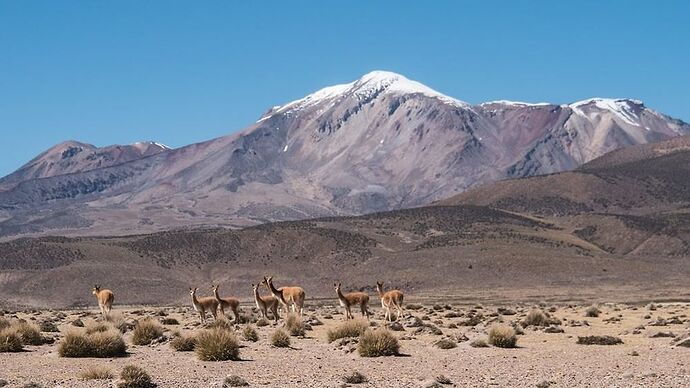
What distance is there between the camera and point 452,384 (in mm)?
20688

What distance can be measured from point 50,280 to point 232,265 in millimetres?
25991

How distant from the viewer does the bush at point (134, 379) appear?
19.0 meters

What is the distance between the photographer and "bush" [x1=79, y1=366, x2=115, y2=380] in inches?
811

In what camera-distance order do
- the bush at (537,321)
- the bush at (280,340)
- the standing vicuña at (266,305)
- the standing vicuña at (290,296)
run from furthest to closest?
the standing vicuña at (290,296) → the bush at (537,321) → the standing vicuña at (266,305) → the bush at (280,340)

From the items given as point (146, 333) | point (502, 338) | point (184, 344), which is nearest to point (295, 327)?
point (146, 333)

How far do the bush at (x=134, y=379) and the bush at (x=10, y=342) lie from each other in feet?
28.1

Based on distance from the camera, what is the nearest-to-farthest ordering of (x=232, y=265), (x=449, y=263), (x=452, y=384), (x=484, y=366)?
(x=452, y=384) < (x=484, y=366) < (x=449, y=263) < (x=232, y=265)

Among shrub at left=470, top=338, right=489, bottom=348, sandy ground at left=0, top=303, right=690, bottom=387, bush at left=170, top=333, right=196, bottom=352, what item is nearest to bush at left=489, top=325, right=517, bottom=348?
shrub at left=470, top=338, right=489, bottom=348

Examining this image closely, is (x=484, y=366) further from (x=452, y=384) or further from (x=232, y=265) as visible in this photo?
(x=232, y=265)

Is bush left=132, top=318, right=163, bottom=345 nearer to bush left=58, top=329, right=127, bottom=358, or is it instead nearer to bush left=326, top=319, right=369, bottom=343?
bush left=58, top=329, right=127, bottom=358

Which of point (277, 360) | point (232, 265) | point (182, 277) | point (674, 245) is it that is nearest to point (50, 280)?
point (182, 277)

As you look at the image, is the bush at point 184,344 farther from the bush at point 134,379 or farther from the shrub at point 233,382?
the bush at point 134,379

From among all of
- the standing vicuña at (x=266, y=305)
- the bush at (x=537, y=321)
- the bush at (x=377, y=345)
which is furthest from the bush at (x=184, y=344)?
the bush at (x=537, y=321)

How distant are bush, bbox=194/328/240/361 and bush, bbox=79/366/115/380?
3748 millimetres
